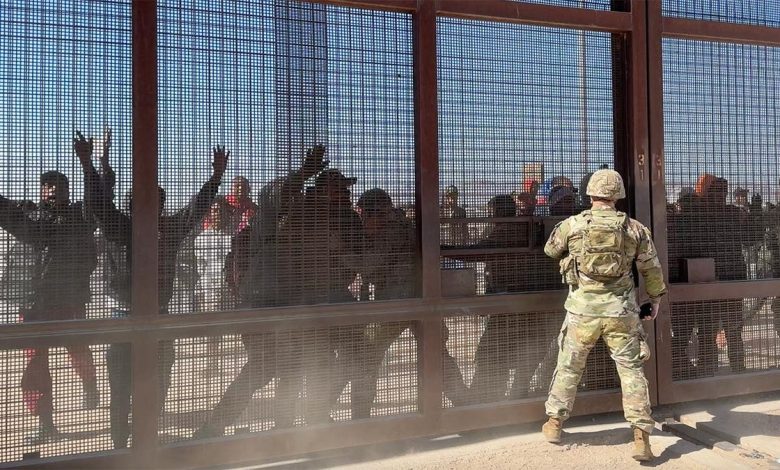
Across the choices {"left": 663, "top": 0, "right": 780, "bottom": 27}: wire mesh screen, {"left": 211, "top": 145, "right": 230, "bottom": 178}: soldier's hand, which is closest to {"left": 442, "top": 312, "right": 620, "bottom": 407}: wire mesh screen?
{"left": 211, "top": 145, "right": 230, "bottom": 178}: soldier's hand

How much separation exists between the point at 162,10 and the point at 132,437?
2.41 meters

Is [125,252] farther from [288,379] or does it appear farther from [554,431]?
[554,431]

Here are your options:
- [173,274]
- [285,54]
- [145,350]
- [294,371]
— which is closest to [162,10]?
[285,54]

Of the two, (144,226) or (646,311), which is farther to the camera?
(646,311)

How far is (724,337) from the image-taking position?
14.3 ft

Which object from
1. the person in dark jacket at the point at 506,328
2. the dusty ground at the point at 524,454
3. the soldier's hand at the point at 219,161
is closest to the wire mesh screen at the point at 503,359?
the person in dark jacket at the point at 506,328

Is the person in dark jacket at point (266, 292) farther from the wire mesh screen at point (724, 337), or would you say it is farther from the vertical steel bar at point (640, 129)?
the wire mesh screen at point (724, 337)

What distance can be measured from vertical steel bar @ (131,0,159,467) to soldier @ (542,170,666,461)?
2.42 meters

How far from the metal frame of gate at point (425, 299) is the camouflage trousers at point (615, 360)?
353mm

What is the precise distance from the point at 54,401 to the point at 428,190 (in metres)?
2.46

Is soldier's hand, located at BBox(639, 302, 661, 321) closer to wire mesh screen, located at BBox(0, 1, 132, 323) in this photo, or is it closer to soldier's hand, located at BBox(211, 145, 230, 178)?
soldier's hand, located at BBox(211, 145, 230, 178)

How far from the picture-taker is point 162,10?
3.26m

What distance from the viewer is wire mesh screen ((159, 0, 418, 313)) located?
3.30 meters

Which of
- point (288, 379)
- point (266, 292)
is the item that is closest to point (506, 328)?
point (288, 379)
